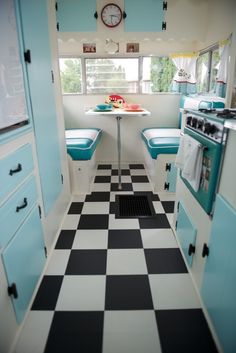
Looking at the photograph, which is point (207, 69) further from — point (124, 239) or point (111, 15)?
point (124, 239)

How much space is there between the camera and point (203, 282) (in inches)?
56.6

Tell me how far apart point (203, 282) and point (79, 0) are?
3346 mm

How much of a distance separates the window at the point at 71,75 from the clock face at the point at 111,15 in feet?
3.16

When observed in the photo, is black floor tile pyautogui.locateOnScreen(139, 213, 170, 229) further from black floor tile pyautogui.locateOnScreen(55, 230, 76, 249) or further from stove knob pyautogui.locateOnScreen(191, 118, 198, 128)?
stove knob pyautogui.locateOnScreen(191, 118, 198, 128)

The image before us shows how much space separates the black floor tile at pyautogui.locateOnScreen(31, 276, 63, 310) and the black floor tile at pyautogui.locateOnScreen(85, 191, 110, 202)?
1297 mm

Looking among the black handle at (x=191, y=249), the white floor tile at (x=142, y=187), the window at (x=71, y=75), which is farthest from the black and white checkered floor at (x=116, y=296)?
the window at (x=71, y=75)

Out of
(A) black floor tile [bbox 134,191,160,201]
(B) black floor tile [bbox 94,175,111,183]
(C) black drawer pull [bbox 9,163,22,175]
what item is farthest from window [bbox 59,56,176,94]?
(C) black drawer pull [bbox 9,163,22,175]

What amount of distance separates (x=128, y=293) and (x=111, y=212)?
3.69ft

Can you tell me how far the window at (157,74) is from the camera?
12.5 feet

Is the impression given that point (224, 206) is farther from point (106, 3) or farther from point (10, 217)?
point (106, 3)

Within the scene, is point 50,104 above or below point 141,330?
above

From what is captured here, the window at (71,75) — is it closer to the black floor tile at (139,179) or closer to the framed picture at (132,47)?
the framed picture at (132,47)

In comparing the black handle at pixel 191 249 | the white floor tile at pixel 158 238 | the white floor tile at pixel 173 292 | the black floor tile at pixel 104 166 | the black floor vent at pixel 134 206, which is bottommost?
the white floor tile at pixel 173 292

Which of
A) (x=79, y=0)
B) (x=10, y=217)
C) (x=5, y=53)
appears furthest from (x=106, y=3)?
(x=10, y=217)
